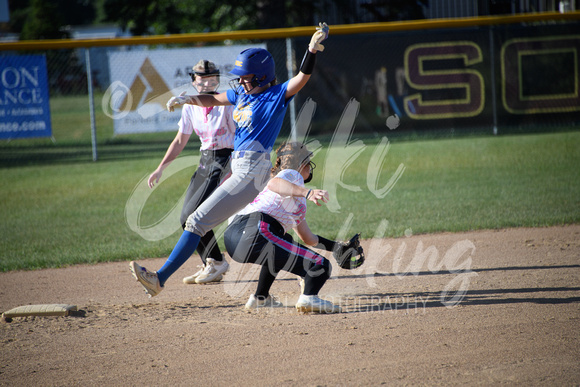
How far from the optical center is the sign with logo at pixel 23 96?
12852mm

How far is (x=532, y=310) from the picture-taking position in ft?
13.4

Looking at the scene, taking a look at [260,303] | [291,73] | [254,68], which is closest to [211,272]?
[260,303]

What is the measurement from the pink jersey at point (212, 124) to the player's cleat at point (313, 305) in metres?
1.76

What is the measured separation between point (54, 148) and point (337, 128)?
8.54 metres

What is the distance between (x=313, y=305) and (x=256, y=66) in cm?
187

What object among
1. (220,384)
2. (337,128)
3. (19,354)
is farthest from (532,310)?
(337,128)

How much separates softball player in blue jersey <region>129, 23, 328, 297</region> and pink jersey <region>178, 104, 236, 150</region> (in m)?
0.92

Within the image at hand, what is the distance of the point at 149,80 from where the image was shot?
1372 centimetres

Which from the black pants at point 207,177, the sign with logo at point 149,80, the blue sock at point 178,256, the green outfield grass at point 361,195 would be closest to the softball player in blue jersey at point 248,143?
the blue sock at point 178,256

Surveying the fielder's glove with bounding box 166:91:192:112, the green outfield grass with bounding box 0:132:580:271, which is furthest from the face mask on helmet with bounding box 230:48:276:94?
the green outfield grass with bounding box 0:132:580:271

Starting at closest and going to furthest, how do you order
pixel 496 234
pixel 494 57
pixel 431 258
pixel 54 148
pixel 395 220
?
pixel 431 258, pixel 496 234, pixel 395 220, pixel 494 57, pixel 54 148

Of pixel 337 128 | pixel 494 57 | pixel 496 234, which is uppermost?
pixel 494 57

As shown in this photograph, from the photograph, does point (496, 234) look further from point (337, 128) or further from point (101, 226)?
point (337, 128)

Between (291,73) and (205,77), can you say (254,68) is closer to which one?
(205,77)
